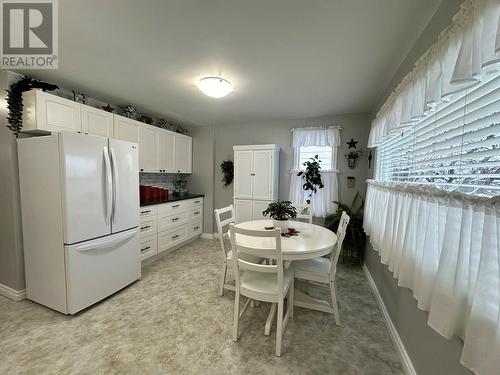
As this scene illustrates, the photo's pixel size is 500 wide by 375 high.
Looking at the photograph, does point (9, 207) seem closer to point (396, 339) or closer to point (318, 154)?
point (396, 339)

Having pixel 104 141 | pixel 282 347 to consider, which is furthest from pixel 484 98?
pixel 104 141

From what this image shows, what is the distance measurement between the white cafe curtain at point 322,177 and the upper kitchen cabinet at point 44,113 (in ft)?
10.7

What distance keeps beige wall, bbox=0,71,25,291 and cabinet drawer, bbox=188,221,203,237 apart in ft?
7.41

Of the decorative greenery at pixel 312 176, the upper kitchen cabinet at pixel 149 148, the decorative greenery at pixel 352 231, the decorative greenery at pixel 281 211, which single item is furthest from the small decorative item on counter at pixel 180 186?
the decorative greenery at pixel 352 231

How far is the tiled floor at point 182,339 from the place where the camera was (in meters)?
1.49

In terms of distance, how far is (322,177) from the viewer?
3684 millimetres

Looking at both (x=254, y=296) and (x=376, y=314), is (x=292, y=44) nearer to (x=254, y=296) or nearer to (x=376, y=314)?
(x=254, y=296)

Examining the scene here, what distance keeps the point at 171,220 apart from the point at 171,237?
0.97 ft

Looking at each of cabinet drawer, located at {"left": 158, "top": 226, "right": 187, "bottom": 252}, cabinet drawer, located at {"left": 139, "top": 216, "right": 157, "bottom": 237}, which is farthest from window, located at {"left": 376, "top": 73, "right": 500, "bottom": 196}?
cabinet drawer, located at {"left": 158, "top": 226, "right": 187, "bottom": 252}

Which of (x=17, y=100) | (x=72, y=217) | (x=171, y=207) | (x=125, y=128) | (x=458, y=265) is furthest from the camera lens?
(x=171, y=207)

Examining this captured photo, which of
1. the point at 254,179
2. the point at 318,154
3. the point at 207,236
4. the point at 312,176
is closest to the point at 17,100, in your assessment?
the point at 254,179

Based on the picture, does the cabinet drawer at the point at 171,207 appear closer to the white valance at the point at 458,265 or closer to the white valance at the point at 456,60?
the white valance at the point at 458,265

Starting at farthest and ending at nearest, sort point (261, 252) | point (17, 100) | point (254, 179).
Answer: point (254, 179) → point (17, 100) → point (261, 252)

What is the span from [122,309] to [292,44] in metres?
2.95
